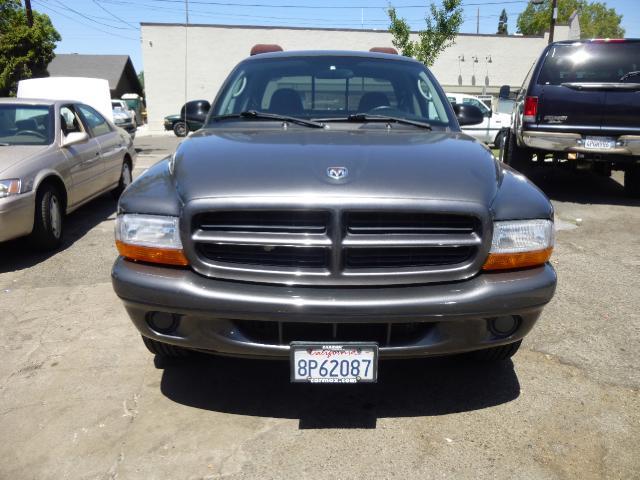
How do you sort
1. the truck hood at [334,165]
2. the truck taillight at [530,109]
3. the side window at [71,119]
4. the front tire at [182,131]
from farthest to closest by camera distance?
the truck taillight at [530,109]
the side window at [71,119]
the front tire at [182,131]
the truck hood at [334,165]

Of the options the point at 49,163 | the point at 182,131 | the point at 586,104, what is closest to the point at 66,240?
the point at 49,163

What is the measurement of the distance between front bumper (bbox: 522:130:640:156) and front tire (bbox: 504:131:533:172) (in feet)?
1.81

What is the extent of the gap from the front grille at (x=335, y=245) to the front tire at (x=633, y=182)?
21.4 feet

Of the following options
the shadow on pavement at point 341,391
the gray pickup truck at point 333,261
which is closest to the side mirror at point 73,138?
the shadow on pavement at point 341,391

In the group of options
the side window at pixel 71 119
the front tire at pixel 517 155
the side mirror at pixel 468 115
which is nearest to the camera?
the side mirror at pixel 468 115

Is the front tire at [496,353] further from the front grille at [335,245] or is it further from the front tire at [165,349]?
the front tire at [165,349]

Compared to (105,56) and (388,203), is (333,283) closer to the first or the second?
(388,203)

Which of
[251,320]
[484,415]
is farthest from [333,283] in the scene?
[484,415]

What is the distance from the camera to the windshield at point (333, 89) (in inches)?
148

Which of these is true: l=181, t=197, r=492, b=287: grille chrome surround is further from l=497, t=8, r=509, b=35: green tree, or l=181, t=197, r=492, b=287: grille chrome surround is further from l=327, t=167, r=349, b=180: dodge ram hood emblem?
l=497, t=8, r=509, b=35: green tree

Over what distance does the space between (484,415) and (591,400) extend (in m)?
0.59

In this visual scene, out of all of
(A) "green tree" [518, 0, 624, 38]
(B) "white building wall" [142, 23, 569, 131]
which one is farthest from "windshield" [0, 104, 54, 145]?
(A) "green tree" [518, 0, 624, 38]

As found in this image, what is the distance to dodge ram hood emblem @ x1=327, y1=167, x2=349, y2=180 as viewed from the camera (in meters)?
2.47

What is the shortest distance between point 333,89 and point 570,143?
4562mm
